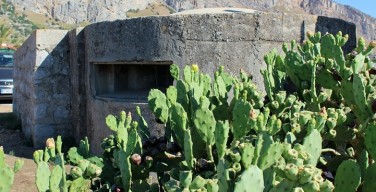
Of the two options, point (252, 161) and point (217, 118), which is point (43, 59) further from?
point (252, 161)

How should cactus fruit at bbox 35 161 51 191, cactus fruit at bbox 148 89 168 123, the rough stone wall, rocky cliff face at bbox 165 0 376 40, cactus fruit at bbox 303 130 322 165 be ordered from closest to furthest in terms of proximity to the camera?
cactus fruit at bbox 303 130 322 165 < cactus fruit at bbox 35 161 51 191 < cactus fruit at bbox 148 89 168 123 < the rough stone wall < rocky cliff face at bbox 165 0 376 40

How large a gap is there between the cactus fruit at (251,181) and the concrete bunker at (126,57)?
3.40 m

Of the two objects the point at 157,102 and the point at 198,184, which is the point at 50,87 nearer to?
the point at 157,102

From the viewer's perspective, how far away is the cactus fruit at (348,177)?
2.16 m

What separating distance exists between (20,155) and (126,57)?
268 centimetres

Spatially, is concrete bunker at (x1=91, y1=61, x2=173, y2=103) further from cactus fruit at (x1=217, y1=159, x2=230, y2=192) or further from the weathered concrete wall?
cactus fruit at (x1=217, y1=159, x2=230, y2=192)

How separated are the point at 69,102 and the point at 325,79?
5.31 meters

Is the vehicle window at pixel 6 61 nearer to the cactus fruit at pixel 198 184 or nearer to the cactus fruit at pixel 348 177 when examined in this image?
the cactus fruit at pixel 198 184

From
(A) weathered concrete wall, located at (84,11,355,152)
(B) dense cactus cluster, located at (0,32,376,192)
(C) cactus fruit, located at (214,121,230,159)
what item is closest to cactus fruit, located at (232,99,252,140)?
(B) dense cactus cluster, located at (0,32,376,192)

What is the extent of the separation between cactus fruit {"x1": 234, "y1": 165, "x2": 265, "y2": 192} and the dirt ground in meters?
4.04

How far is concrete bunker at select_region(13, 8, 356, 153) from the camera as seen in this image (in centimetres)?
523

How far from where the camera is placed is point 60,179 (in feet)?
7.93

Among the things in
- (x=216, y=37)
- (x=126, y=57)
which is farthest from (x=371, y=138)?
(x=126, y=57)

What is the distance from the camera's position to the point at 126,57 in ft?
19.1
